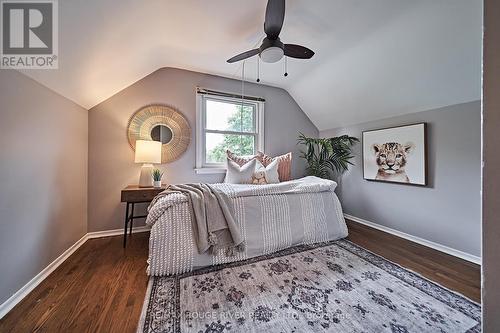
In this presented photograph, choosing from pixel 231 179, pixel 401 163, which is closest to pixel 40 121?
pixel 231 179

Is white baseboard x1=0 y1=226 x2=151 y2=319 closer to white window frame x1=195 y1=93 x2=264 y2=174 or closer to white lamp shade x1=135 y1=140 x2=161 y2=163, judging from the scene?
white lamp shade x1=135 y1=140 x2=161 y2=163

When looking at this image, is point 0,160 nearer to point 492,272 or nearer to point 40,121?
point 40,121

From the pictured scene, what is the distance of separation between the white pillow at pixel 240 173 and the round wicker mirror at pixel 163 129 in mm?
773

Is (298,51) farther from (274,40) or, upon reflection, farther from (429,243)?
(429,243)

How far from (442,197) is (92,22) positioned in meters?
3.71

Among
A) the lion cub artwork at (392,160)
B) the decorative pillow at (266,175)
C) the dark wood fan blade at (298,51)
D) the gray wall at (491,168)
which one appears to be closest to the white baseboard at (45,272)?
the decorative pillow at (266,175)

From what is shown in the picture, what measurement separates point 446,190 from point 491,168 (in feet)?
8.12

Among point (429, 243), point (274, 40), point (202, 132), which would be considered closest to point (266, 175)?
point (202, 132)

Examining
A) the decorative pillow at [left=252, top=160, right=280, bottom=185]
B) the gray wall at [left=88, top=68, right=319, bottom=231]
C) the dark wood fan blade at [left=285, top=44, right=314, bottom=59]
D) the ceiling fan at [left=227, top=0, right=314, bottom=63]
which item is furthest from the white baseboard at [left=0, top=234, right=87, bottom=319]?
the dark wood fan blade at [left=285, top=44, right=314, bottom=59]

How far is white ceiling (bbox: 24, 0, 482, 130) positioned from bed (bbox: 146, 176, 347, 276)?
4.60 feet

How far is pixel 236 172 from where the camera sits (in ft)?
8.89

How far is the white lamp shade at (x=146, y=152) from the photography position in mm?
2324

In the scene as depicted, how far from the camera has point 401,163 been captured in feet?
8.21

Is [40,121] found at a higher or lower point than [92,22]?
lower
